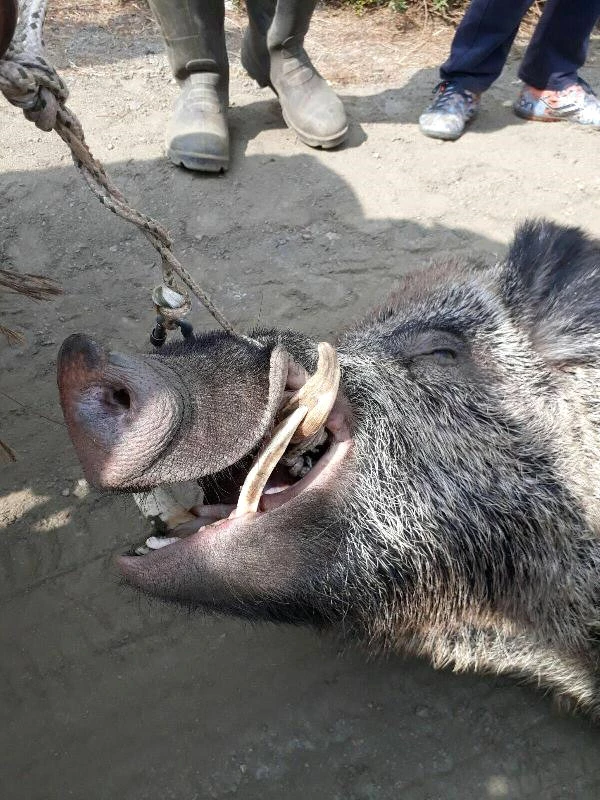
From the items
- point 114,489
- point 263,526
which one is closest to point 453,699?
point 263,526

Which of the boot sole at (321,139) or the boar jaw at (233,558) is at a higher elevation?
the boar jaw at (233,558)

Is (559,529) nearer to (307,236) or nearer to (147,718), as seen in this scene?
(147,718)

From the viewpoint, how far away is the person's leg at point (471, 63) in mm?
5344

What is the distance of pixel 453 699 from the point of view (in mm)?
2916

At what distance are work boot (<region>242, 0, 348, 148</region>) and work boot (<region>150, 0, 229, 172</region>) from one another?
364mm

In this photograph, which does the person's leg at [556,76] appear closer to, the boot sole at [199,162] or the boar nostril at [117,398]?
the boot sole at [199,162]

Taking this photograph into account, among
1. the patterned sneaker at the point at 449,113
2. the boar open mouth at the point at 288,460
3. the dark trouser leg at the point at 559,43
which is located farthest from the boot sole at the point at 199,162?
the boar open mouth at the point at 288,460

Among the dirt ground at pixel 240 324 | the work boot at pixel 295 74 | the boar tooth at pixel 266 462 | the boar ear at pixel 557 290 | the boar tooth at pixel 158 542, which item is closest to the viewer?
the boar tooth at pixel 266 462

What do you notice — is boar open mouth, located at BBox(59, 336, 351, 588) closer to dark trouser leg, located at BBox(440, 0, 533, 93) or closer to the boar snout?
the boar snout

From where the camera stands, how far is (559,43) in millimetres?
5688

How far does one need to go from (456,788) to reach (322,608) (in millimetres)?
1138

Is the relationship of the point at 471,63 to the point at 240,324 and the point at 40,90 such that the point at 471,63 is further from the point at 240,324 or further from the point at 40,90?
the point at 40,90

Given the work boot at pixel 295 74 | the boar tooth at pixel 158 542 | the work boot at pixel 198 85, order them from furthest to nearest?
1. the work boot at pixel 295 74
2. the work boot at pixel 198 85
3. the boar tooth at pixel 158 542

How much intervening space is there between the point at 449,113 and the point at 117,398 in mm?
4717
